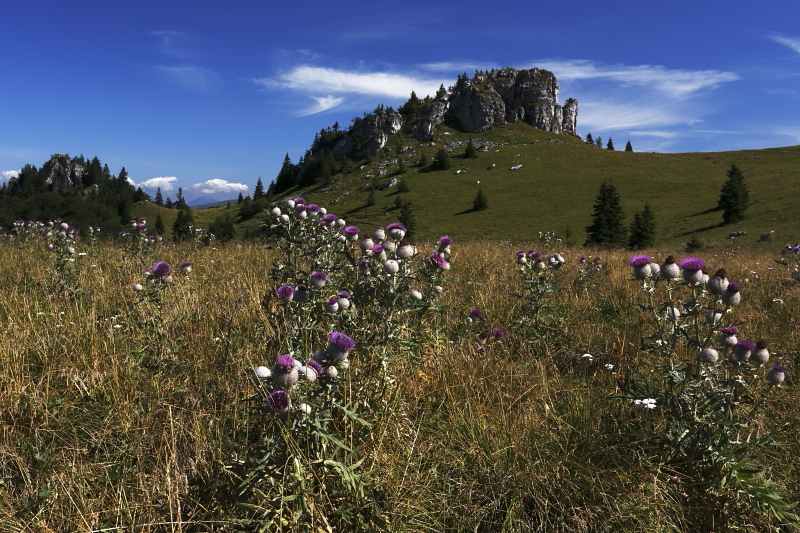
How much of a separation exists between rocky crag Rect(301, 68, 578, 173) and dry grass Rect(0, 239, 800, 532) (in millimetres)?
120685

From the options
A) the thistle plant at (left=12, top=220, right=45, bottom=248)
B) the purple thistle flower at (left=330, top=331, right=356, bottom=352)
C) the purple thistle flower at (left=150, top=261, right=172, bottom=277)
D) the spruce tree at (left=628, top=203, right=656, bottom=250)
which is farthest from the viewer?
the spruce tree at (left=628, top=203, right=656, bottom=250)

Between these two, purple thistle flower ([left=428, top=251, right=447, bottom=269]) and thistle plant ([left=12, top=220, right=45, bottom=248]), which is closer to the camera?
purple thistle flower ([left=428, top=251, right=447, bottom=269])

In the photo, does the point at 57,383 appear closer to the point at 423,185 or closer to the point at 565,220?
the point at 565,220

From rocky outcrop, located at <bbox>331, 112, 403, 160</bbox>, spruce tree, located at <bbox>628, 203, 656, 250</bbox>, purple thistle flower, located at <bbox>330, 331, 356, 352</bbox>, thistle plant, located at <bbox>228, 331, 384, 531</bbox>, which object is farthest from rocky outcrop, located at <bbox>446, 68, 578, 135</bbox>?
thistle plant, located at <bbox>228, 331, 384, 531</bbox>

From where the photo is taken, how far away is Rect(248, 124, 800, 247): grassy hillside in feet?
141

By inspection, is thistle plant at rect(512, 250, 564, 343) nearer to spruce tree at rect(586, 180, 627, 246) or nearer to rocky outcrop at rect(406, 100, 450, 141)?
spruce tree at rect(586, 180, 627, 246)

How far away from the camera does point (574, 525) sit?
7.38 feet

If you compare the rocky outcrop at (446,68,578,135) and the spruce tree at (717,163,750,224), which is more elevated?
the rocky outcrop at (446,68,578,135)

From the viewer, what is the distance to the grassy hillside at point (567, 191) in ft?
141

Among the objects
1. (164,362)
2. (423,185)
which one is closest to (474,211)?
(423,185)

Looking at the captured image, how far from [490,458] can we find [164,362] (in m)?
2.99

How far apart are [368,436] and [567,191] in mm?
70221

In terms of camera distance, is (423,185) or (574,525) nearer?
(574,525)

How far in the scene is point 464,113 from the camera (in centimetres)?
13162
